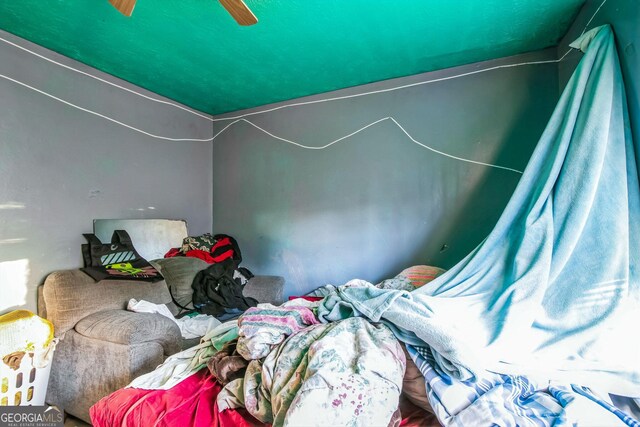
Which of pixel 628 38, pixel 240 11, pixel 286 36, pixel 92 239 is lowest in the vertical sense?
pixel 92 239

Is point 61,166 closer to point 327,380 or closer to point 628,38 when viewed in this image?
point 327,380

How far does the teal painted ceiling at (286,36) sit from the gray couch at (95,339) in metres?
1.46

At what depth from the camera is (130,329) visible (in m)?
1.57

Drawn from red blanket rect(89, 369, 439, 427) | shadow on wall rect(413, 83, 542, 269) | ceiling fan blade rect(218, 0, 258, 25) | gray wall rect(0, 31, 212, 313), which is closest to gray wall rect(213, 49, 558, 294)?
shadow on wall rect(413, 83, 542, 269)

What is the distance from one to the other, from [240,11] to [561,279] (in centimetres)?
178

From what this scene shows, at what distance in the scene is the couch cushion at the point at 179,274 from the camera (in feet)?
7.55

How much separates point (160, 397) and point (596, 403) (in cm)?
130

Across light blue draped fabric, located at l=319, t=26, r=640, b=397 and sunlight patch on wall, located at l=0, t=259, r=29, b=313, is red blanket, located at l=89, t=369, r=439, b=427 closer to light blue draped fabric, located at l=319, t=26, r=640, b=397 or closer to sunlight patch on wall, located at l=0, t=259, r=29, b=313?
light blue draped fabric, located at l=319, t=26, r=640, b=397

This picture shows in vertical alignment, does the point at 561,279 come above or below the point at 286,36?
below

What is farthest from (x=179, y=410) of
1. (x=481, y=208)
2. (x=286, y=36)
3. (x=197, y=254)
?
(x=481, y=208)

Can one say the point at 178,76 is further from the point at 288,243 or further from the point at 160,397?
the point at 160,397

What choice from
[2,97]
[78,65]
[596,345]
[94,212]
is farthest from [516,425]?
[78,65]

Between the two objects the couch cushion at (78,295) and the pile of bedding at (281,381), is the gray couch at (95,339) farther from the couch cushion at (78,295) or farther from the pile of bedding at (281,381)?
the pile of bedding at (281,381)

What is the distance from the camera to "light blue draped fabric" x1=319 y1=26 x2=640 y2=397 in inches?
40.4
